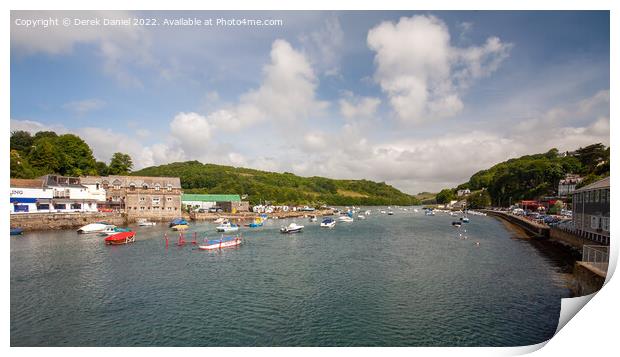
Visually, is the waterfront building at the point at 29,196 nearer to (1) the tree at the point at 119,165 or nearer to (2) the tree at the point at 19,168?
(2) the tree at the point at 19,168

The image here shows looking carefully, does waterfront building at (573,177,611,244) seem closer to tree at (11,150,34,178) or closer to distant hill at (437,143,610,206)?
distant hill at (437,143,610,206)

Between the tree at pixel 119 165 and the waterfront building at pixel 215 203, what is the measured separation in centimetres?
969

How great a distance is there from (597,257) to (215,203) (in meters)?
51.5

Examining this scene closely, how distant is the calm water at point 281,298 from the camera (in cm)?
880

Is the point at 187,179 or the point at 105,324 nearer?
the point at 105,324

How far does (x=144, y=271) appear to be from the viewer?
15062 millimetres

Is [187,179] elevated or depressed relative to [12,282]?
elevated

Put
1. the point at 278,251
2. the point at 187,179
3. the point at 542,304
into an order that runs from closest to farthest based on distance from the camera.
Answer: the point at 542,304 → the point at 278,251 → the point at 187,179

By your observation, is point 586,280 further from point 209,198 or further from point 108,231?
point 209,198

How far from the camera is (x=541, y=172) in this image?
54.2m

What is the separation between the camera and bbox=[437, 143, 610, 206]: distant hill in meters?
33.9

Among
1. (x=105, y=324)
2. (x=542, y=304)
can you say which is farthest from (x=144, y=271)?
(x=542, y=304)
